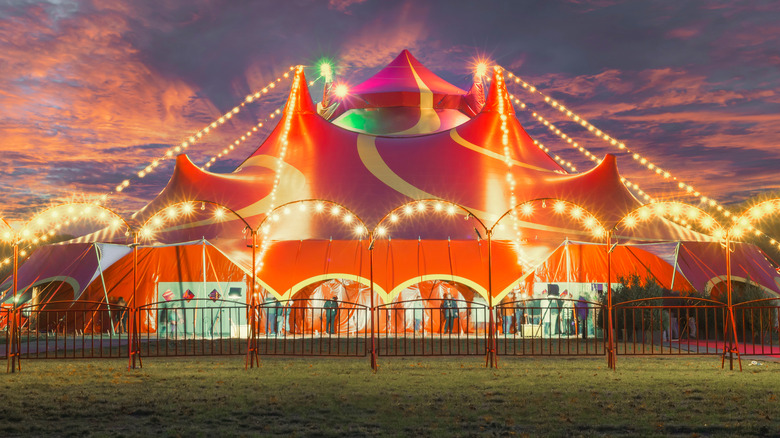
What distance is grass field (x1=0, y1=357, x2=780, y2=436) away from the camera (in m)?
5.32

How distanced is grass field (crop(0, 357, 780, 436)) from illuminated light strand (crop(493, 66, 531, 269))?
4.67 meters

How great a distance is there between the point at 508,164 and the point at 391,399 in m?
10.4

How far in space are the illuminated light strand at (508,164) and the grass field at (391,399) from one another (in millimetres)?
4674

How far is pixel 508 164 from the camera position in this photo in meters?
16.1

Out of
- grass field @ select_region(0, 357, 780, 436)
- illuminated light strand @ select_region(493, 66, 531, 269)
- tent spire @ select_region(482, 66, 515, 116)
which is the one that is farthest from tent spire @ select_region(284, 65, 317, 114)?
grass field @ select_region(0, 357, 780, 436)

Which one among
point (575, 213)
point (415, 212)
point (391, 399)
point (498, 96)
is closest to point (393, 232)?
point (415, 212)

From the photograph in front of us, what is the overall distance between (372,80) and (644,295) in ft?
35.0

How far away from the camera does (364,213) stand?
14.7 meters

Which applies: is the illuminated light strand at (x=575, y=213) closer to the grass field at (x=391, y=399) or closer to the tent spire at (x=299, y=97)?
the grass field at (x=391, y=399)

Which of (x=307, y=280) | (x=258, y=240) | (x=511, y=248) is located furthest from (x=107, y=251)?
(x=511, y=248)

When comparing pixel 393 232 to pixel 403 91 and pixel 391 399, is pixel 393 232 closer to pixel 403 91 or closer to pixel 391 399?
pixel 403 91

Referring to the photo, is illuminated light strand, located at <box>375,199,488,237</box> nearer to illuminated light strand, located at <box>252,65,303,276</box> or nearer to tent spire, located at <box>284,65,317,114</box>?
illuminated light strand, located at <box>252,65,303,276</box>

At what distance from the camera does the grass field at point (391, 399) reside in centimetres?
532

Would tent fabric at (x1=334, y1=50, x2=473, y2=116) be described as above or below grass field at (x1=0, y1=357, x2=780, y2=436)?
above
